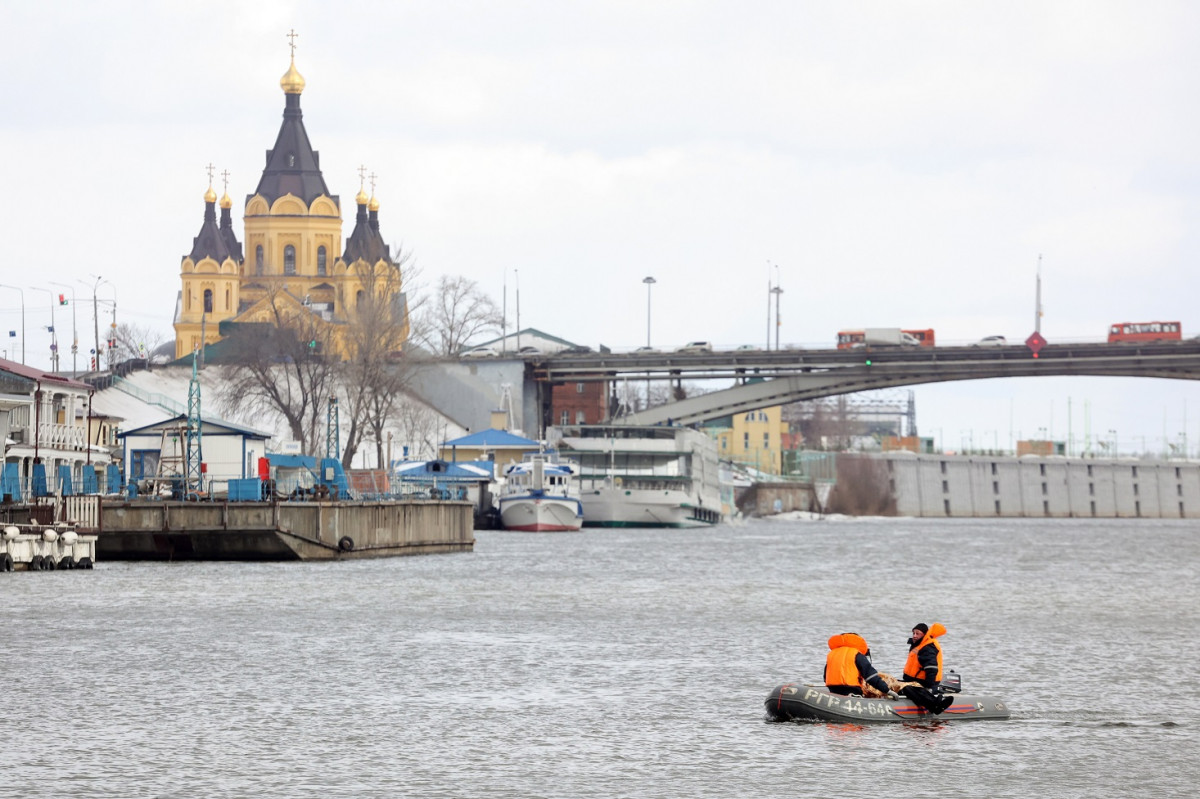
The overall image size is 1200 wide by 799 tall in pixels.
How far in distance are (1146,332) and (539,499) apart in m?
45.6

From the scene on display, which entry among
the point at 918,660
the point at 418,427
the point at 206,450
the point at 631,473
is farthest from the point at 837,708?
the point at 418,427

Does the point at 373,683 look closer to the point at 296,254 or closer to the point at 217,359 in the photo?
the point at 217,359

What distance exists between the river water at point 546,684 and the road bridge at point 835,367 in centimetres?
6586

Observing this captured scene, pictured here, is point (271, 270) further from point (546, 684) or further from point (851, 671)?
point (851, 671)

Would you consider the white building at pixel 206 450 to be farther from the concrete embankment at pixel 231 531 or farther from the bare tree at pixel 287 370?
the bare tree at pixel 287 370

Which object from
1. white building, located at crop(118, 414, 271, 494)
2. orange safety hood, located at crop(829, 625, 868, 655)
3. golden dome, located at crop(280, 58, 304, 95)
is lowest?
orange safety hood, located at crop(829, 625, 868, 655)

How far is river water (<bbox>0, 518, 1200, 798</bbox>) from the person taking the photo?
23.1 meters

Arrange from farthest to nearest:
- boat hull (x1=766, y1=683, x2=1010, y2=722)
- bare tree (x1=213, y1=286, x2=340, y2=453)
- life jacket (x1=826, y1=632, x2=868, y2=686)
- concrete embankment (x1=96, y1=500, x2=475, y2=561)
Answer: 1. bare tree (x1=213, y1=286, x2=340, y2=453)
2. concrete embankment (x1=96, y1=500, x2=475, y2=561)
3. life jacket (x1=826, y1=632, x2=868, y2=686)
4. boat hull (x1=766, y1=683, x2=1010, y2=722)

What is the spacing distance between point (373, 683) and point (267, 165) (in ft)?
481

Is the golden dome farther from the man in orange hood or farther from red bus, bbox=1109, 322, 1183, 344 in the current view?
the man in orange hood

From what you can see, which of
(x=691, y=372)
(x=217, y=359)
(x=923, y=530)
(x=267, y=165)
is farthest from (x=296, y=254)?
(x=923, y=530)

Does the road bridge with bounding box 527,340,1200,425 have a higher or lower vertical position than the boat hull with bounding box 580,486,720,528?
higher

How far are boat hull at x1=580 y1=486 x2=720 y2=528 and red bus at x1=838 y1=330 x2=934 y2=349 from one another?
61.6ft

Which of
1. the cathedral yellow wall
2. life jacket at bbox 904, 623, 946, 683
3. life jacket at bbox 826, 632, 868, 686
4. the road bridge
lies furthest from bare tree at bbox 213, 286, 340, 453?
life jacket at bbox 904, 623, 946, 683
